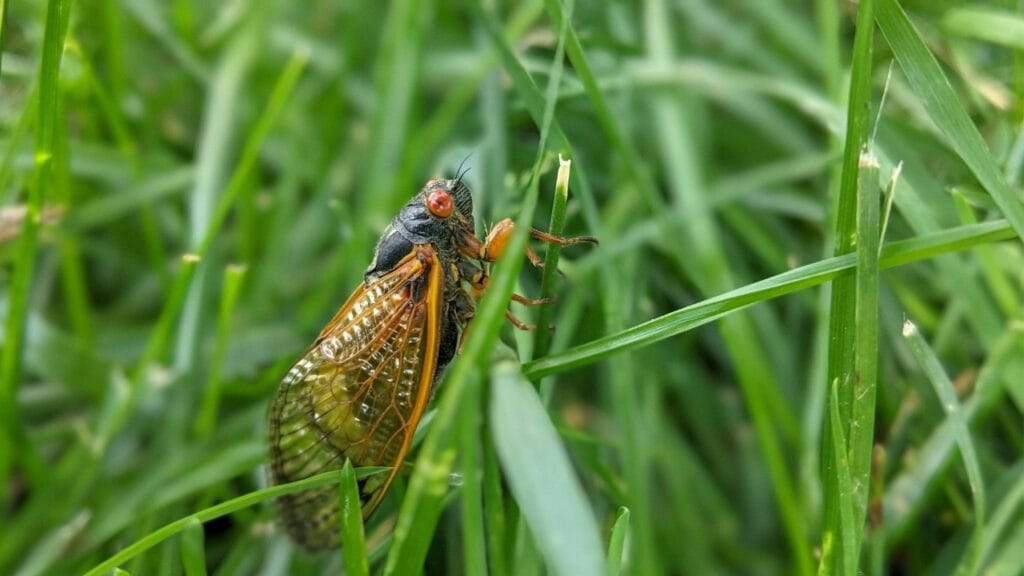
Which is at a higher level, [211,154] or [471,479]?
[211,154]

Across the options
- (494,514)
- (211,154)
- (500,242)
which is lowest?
(494,514)

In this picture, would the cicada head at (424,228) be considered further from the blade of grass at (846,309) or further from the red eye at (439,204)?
the blade of grass at (846,309)

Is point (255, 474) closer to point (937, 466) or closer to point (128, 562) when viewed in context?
point (128, 562)

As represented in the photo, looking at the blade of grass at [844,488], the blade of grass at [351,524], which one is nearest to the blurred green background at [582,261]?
the blade of grass at [844,488]

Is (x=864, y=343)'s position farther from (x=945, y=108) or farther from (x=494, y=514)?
(x=494, y=514)

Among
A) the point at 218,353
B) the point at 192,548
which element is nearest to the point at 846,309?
the point at 192,548

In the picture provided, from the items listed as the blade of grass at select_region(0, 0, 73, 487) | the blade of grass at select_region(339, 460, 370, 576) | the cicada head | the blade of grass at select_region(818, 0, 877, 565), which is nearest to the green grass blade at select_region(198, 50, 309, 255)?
the blade of grass at select_region(0, 0, 73, 487)
